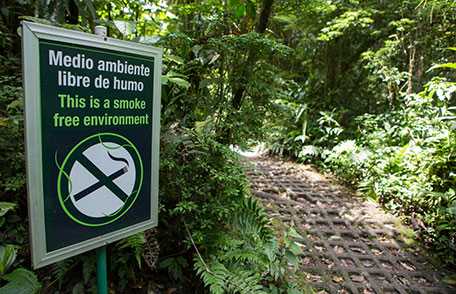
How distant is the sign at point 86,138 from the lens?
2.79ft

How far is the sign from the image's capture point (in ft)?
2.79

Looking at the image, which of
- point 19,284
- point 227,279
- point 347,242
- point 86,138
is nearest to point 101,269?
point 19,284

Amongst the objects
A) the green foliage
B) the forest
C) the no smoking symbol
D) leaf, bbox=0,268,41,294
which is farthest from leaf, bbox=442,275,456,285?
leaf, bbox=0,268,41,294

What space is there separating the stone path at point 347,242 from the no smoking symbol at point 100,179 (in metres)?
1.06

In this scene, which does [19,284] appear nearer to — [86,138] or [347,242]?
[86,138]

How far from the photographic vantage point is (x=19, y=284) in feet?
3.48

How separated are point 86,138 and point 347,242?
268 cm

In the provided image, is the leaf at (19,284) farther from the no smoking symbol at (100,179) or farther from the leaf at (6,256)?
the no smoking symbol at (100,179)

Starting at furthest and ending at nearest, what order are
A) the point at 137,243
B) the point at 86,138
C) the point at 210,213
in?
the point at 210,213
the point at 137,243
the point at 86,138

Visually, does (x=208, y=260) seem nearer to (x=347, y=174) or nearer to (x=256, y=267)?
(x=256, y=267)

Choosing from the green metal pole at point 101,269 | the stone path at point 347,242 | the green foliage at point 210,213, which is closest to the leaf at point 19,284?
the green metal pole at point 101,269

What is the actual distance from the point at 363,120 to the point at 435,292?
341 cm

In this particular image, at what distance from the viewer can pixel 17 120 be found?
1.44 meters

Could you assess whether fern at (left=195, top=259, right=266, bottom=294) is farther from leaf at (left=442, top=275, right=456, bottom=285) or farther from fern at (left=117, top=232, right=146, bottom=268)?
leaf at (left=442, top=275, right=456, bottom=285)
